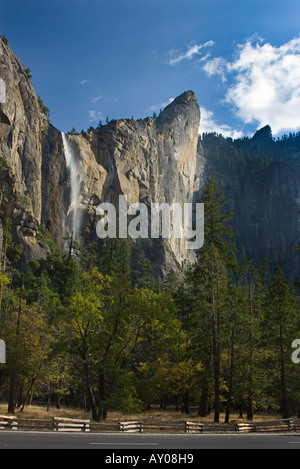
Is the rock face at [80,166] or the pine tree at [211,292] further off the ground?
the rock face at [80,166]

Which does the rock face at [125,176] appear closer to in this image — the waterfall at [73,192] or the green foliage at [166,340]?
the waterfall at [73,192]

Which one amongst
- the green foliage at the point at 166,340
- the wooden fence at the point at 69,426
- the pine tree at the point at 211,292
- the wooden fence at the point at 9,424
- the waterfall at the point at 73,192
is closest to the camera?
the wooden fence at the point at 9,424

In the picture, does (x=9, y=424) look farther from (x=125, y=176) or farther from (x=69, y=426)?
(x=125, y=176)

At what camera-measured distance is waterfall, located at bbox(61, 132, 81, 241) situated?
283 feet

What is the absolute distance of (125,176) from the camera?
99688 mm

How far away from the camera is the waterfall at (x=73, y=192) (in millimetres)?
86188

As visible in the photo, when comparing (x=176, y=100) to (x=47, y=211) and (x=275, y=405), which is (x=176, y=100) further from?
(x=275, y=405)

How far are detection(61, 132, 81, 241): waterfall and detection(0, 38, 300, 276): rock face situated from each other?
0.23m

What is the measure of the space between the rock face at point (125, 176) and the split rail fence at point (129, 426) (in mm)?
18352

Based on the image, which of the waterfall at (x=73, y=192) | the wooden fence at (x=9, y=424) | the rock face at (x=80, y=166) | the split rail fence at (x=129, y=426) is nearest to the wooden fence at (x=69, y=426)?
the split rail fence at (x=129, y=426)

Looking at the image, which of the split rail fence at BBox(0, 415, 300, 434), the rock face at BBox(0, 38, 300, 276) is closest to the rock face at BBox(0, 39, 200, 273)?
the rock face at BBox(0, 38, 300, 276)

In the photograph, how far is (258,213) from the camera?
502 feet

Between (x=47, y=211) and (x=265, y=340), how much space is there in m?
59.2
